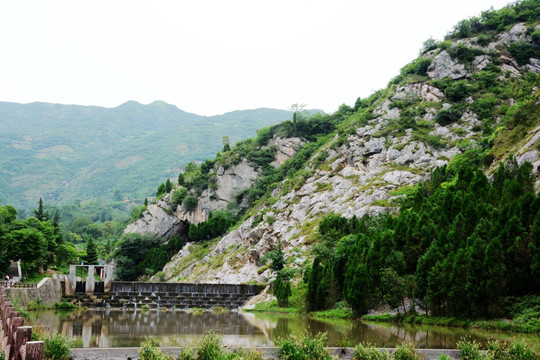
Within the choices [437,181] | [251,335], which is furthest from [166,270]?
[251,335]

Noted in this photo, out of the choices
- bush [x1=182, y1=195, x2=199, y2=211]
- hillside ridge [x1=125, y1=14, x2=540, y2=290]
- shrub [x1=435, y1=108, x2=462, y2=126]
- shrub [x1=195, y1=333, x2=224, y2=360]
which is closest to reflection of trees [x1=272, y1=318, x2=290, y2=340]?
shrub [x1=195, y1=333, x2=224, y2=360]

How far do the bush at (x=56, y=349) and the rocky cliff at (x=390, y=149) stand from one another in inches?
1248

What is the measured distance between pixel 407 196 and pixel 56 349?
35.1m

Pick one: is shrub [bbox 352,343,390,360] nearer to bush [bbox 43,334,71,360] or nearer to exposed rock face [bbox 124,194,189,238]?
bush [bbox 43,334,71,360]

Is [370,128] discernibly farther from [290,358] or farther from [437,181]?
[290,358]

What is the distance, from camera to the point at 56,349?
10570 millimetres

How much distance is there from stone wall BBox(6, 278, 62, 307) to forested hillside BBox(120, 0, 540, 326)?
17.3m

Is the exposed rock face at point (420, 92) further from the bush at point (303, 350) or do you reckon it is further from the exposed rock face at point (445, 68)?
the bush at point (303, 350)

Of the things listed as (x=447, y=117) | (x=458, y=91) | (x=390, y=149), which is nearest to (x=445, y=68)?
(x=458, y=91)

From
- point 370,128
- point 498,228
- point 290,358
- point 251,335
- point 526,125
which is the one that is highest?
point 370,128

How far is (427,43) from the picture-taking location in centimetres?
7344

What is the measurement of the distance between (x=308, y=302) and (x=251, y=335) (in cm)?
1425

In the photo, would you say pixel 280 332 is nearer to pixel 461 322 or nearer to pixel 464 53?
pixel 461 322

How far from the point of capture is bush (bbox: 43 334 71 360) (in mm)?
10428
